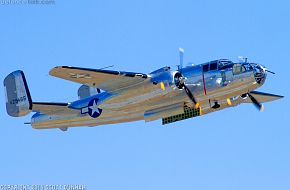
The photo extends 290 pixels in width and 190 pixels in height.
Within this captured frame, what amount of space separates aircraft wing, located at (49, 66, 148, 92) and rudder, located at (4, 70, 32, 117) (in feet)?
18.1

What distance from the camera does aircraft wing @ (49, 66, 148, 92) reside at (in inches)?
1580

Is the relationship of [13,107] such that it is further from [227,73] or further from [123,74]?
[227,73]

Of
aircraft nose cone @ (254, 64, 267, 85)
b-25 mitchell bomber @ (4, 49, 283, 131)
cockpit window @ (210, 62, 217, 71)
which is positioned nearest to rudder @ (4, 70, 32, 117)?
b-25 mitchell bomber @ (4, 49, 283, 131)

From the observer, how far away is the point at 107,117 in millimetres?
44281

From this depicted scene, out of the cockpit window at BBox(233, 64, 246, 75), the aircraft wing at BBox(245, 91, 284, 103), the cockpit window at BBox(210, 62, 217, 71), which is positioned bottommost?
the aircraft wing at BBox(245, 91, 284, 103)

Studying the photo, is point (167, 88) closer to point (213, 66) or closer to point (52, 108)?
point (213, 66)

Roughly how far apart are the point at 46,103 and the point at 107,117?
149 inches

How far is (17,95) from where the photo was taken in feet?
153

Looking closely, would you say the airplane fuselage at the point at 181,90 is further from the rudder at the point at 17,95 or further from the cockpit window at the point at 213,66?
the rudder at the point at 17,95

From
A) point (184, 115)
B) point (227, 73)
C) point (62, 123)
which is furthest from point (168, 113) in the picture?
point (62, 123)

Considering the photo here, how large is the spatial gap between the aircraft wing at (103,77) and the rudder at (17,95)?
5.52 m

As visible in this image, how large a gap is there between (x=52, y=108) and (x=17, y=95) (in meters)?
2.87

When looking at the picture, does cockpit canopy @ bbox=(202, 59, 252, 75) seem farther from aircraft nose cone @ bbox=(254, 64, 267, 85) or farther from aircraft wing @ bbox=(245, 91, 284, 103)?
aircraft wing @ bbox=(245, 91, 284, 103)

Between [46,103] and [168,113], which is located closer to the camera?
[168,113]
